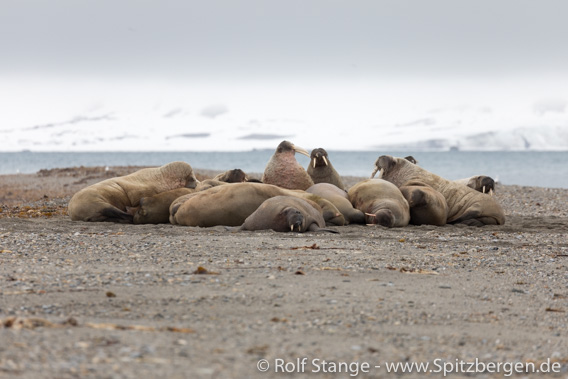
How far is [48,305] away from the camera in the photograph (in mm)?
5008

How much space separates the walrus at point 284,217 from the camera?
9977 mm

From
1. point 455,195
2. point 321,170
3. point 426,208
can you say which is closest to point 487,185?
point 455,195

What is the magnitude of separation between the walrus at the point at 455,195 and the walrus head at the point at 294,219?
11.8 feet

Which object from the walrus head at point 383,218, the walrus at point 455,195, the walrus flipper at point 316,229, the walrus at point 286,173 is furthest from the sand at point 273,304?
the walrus at point 286,173

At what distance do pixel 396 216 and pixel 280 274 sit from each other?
17.5 ft

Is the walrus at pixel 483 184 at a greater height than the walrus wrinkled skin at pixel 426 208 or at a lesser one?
greater

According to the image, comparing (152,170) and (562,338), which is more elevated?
(152,170)

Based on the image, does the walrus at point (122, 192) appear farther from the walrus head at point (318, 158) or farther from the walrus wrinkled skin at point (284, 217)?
the walrus wrinkled skin at point (284, 217)

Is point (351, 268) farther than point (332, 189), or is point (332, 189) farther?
point (332, 189)

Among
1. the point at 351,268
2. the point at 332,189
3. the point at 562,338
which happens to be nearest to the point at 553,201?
the point at 332,189

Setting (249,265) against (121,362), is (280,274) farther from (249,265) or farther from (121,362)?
(121,362)

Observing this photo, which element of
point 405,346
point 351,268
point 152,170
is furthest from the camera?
point 152,170

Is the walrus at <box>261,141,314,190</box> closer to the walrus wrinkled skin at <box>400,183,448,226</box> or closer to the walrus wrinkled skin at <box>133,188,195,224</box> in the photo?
the walrus wrinkled skin at <box>400,183,448,226</box>

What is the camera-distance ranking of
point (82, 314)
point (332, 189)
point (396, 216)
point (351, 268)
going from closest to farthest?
point (82, 314)
point (351, 268)
point (396, 216)
point (332, 189)
